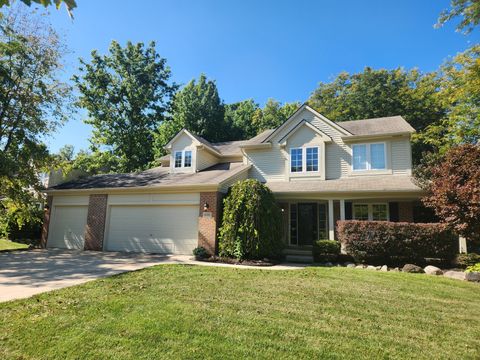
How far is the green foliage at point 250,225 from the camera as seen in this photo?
1204cm

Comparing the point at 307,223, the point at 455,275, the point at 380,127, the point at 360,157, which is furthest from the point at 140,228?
the point at 380,127

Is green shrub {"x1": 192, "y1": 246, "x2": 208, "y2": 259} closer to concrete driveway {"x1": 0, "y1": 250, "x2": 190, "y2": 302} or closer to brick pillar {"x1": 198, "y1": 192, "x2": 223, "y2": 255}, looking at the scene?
brick pillar {"x1": 198, "y1": 192, "x2": 223, "y2": 255}

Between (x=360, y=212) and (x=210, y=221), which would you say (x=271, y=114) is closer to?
(x=360, y=212)

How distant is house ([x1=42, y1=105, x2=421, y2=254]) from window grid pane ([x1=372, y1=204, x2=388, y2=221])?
0.09 ft

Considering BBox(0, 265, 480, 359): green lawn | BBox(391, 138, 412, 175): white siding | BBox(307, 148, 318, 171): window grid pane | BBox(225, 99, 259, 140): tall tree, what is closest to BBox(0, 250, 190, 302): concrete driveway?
BBox(0, 265, 480, 359): green lawn

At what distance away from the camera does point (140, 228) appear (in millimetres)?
15008

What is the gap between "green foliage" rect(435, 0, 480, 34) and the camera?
23.8 ft

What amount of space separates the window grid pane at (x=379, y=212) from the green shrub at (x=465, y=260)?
3.90 metres

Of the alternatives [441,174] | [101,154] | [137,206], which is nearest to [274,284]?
[441,174]

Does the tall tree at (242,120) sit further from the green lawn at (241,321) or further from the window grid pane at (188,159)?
the green lawn at (241,321)

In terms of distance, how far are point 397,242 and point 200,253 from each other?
7677 millimetres

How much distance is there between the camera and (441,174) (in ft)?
35.4

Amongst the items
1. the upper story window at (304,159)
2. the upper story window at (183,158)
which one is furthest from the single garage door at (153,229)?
the upper story window at (304,159)

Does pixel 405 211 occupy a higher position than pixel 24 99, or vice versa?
pixel 24 99
